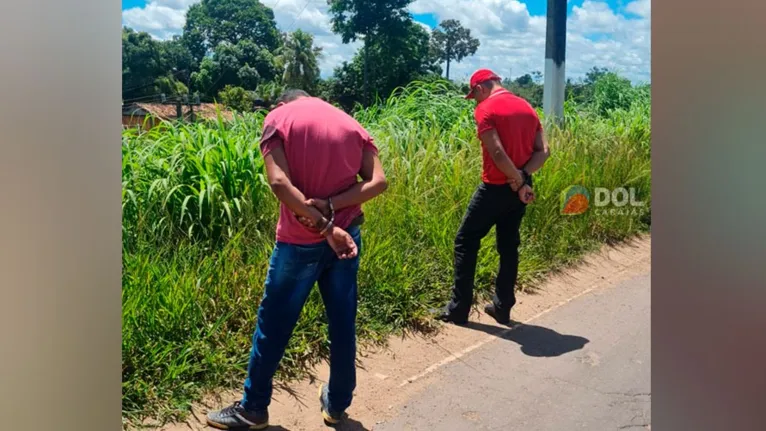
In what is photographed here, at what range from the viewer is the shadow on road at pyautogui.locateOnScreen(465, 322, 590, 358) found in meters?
3.77

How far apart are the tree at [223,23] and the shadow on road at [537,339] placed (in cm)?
270

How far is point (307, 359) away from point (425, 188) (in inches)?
82.7

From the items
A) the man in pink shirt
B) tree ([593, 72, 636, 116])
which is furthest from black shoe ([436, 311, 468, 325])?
tree ([593, 72, 636, 116])

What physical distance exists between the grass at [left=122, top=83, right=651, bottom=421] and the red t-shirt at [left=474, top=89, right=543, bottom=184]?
87cm

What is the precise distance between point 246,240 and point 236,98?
5.38 feet

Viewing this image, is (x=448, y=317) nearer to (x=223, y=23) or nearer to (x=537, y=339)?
(x=537, y=339)

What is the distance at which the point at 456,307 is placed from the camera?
4.03m

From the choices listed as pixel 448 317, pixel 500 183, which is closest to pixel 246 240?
pixel 448 317

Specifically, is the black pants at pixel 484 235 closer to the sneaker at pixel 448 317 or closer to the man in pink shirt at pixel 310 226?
the sneaker at pixel 448 317

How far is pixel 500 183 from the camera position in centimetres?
379

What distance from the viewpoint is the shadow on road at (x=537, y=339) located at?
12.4 feet
